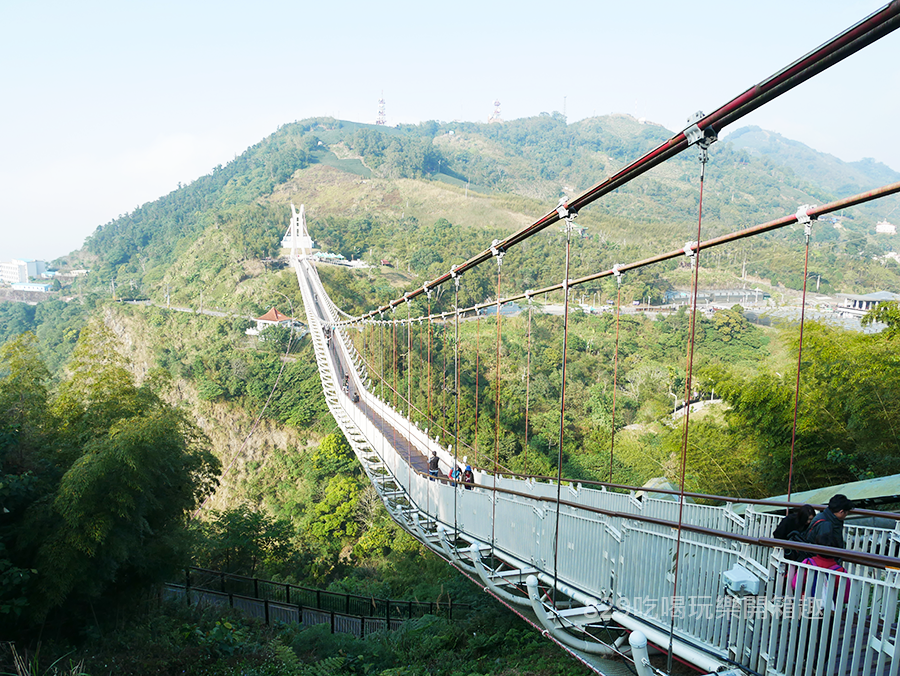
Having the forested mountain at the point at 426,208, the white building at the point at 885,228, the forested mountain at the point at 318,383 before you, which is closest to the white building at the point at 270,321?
the forested mountain at the point at 318,383

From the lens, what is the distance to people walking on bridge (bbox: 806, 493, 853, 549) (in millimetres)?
2262

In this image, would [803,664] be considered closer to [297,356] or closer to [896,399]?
[896,399]

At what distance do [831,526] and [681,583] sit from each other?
66cm

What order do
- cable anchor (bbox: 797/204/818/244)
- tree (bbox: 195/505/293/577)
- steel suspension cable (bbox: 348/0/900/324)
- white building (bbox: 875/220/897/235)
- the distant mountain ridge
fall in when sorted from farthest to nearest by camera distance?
the distant mountain ridge < white building (bbox: 875/220/897/235) < tree (bbox: 195/505/293/577) < cable anchor (bbox: 797/204/818/244) < steel suspension cable (bbox: 348/0/900/324)

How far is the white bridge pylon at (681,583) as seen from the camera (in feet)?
6.06

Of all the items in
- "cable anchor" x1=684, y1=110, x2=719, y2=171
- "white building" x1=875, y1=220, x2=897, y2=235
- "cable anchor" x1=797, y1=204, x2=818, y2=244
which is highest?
"white building" x1=875, y1=220, x2=897, y2=235

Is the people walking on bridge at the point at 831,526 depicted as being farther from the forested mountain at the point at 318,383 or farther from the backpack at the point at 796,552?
the forested mountain at the point at 318,383

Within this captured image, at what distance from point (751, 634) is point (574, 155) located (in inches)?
4795

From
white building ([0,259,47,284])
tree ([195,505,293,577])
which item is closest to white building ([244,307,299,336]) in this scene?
tree ([195,505,293,577])

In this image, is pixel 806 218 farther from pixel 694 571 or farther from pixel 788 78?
pixel 694 571

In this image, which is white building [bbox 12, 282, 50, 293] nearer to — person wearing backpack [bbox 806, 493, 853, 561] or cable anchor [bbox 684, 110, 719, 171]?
cable anchor [bbox 684, 110, 719, 171]

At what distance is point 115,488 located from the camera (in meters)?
5.11

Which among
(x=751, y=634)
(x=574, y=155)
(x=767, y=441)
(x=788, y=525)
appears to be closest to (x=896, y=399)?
(x=767, y=441)

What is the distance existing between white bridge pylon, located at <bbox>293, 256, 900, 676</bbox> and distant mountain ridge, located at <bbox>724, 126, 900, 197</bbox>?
366 ft
